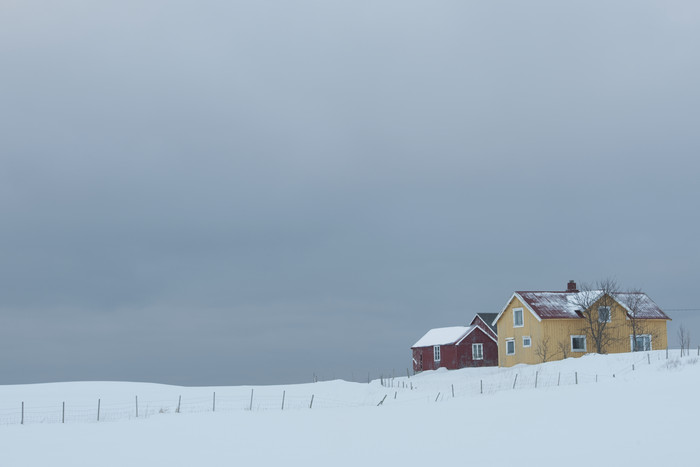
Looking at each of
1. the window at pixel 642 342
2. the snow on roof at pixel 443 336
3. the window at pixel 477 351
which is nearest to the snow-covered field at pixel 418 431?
the window at pixel 642 342

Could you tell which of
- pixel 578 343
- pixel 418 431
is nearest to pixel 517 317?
pixel 578 343

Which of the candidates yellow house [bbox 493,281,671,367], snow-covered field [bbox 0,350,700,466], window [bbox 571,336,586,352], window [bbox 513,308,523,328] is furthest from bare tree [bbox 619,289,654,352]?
snow-covered field [bbox 0,350,700,466]

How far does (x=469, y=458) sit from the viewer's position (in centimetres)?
2591

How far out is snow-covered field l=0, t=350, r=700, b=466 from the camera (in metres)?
26.4

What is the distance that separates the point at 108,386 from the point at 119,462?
148 feet

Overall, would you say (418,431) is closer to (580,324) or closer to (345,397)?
(345,397)

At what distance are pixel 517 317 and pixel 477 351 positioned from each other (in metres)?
12.4

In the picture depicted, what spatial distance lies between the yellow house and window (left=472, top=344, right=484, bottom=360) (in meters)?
10.3

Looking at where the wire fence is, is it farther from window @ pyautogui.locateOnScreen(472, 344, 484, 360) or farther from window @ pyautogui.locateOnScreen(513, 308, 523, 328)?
window @ pyautogui.locateOnScreen(472, 344, 484, 360)

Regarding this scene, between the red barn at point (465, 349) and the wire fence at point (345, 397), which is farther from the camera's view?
the red barn at point (465, 349)

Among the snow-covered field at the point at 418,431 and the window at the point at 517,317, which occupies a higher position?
the window at the point at 517,317

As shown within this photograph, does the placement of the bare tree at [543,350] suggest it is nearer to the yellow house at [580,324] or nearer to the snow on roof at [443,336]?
the yellow house at [580,324]

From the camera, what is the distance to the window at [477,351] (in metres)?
81.2

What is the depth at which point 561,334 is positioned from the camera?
Answer: 219 feet
